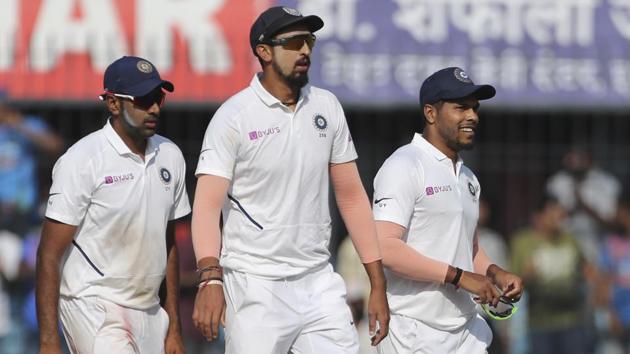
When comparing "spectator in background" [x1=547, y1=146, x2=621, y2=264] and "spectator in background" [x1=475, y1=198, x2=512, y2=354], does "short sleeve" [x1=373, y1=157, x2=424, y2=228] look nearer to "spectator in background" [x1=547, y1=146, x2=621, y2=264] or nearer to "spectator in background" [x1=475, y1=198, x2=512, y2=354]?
"spectator in background" [x1=475, y1=198, x2=512, y2=354]

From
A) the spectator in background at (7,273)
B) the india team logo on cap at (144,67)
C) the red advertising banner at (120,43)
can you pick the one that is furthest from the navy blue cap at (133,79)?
the red advertising banner at (120,43)

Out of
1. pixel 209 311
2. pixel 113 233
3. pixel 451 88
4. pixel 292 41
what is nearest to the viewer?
pixel 209 311

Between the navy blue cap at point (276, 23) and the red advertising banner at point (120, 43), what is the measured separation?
6445 millimetres

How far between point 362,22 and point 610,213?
2.94 metres

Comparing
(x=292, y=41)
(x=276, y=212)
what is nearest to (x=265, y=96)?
(x=292, y=41)

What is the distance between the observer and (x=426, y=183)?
8.30 meters

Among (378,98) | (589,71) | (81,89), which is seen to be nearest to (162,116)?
(81,89)

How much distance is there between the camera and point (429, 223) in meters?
8.29

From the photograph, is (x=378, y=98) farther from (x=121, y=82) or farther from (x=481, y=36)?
(x=121, y=82)

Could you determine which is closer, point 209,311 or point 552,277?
point 209,311

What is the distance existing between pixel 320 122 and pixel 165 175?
890 mm

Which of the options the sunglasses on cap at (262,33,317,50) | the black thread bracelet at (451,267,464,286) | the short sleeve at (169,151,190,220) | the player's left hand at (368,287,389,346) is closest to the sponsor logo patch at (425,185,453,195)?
the black thread bracelet at (451,267,464,286)

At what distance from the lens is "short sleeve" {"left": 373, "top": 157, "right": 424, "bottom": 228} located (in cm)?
818

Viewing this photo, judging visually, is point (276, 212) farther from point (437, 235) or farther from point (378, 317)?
point (437, 235)
